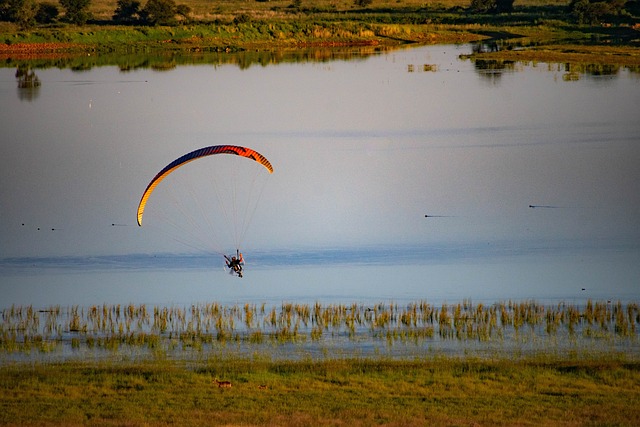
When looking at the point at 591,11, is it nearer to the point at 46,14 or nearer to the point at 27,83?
the point at 46,14

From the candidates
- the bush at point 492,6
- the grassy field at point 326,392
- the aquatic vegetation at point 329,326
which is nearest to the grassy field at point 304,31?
the bush at point 492,6

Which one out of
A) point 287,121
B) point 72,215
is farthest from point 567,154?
point 72,215

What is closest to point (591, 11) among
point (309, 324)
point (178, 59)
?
point (178, 59)

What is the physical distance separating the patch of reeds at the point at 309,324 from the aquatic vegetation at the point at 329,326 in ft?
0.08

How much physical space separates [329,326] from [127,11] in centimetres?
7083

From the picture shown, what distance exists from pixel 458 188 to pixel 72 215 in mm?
14785

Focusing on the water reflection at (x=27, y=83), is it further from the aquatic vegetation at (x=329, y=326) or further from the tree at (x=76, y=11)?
the aquatic vegetation at (x=329, y=326)

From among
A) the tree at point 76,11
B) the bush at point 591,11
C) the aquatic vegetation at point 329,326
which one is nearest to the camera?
the aquatic vegetation at point 329,326

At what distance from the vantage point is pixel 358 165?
5138 centimetres

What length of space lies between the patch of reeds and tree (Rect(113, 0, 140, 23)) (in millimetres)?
66656

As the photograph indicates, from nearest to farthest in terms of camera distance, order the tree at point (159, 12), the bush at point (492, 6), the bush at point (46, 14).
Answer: the tree at point (159, 12)
the bush at point (46, 14)
the bush at point (492, 6)

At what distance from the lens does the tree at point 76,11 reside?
9225cm

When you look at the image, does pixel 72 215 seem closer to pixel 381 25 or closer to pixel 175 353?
pixel 175 353

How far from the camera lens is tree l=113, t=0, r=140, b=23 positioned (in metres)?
93.7
